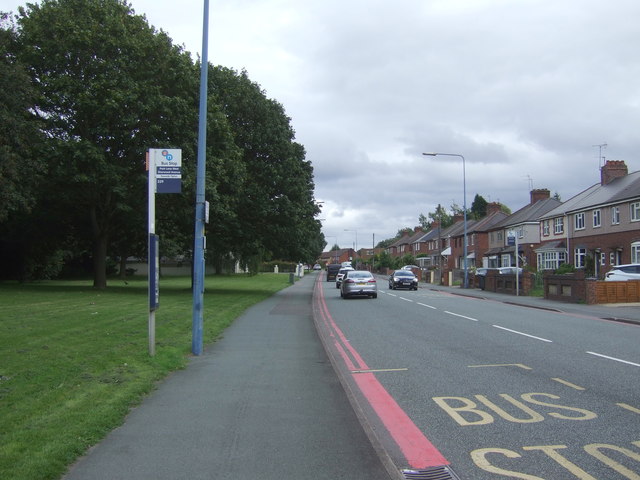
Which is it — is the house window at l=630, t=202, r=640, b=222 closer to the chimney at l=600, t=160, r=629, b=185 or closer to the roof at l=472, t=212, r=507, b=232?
the chimney at l=600, t=160, r=629, b=185

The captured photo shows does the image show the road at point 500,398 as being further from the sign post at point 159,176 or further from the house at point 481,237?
the house at point 481,237

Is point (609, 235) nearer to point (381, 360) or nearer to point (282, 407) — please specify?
point (381, 360)

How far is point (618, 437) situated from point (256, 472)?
11.5 feet

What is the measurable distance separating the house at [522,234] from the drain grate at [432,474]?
173ft

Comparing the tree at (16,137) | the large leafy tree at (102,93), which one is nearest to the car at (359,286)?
the large leafy tree at (102,93)

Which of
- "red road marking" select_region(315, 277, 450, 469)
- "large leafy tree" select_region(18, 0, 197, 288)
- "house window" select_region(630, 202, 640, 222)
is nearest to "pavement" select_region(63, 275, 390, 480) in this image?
"red road marking" select_region(315, 277, 450, 469)

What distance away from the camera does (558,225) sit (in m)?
49.9

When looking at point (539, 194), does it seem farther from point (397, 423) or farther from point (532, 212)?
point (397, 423)

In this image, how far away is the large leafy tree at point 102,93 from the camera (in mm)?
23750

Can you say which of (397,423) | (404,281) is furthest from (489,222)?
Answer: (397,423)

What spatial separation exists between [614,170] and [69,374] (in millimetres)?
48558

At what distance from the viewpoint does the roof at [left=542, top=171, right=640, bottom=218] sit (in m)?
39.6

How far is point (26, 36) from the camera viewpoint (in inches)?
975

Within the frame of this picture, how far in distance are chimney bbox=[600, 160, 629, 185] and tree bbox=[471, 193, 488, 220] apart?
227 feet
